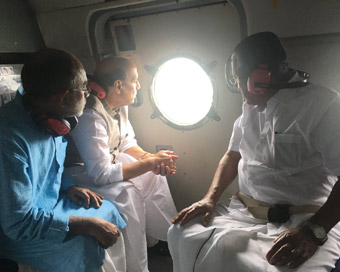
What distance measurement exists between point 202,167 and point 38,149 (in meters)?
1.27

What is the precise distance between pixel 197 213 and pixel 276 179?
0.46 metres

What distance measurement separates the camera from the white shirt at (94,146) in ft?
5.99

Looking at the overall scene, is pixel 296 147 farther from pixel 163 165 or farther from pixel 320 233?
pixel 163 165

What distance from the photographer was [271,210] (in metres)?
1.56

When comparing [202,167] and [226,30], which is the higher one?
[226,30]

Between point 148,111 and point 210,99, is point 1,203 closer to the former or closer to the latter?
point 148,111

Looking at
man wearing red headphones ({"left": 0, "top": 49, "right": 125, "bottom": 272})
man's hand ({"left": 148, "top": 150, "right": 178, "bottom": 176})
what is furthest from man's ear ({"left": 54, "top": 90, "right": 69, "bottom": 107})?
man's hand ({"left": 148, "top": 150, "right": 178, "bottom": 176})

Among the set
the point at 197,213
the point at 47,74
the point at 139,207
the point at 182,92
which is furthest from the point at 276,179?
the point at 47,74

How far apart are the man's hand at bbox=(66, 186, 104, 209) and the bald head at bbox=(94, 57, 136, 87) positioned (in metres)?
0.69

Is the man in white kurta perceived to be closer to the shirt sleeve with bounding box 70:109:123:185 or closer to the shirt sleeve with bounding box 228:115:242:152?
the shirt sleeve with bounding box 70:109:123:185

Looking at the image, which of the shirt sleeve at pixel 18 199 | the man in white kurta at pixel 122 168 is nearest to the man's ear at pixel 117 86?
the man in white kurta at pixel 122 168

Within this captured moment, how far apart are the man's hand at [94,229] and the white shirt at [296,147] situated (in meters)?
0.82

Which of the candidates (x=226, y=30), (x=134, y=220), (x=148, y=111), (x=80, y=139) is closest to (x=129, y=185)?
(x=134, y=220)

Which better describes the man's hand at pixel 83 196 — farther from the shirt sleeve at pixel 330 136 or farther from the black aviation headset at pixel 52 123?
the shirt sleeve at pixel 330 136
